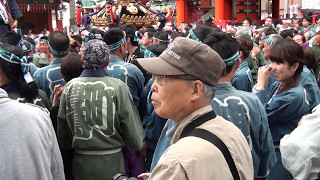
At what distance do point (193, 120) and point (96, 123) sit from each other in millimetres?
1604

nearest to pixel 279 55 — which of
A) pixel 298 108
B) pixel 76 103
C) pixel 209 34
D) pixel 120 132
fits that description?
pixel 298 108

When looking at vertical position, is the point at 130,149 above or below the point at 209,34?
below

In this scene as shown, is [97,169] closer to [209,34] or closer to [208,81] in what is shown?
[209,34]

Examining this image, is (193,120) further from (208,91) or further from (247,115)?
(247,115)

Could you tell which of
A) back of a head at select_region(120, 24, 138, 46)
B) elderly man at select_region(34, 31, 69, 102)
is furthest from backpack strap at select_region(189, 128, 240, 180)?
back of a head at select_region(120, 24, 138, 46)

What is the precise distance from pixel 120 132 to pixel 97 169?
0.38 meters

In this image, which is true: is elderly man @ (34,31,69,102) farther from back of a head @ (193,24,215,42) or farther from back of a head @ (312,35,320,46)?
back of a head @ (312,35,320,46)

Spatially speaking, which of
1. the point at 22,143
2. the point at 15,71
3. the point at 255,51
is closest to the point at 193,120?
the point at 22,143

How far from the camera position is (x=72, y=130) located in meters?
3.25

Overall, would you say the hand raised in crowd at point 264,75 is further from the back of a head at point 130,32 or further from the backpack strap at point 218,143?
the back of a head at point 130,32

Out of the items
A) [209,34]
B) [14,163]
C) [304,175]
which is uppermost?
[209,34]

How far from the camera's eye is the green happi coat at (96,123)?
10.4 feet

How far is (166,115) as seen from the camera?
1.85 metres

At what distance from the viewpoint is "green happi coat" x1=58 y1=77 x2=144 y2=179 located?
318 centimetres
